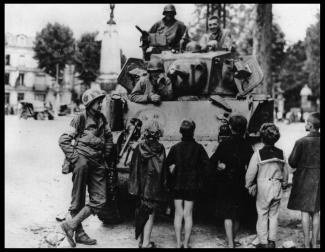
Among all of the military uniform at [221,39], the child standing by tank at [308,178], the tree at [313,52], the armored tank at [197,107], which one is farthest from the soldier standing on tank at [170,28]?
the tree at [313,52]

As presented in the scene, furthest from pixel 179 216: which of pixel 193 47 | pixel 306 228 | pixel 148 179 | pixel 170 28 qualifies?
pixel 170 28

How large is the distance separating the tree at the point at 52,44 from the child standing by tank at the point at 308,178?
39.4 meters

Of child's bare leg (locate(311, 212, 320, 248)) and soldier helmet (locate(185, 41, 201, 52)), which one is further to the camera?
soldier helmet (locate(185, 41, 201, 52))

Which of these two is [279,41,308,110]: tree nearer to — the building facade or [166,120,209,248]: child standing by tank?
the building facade

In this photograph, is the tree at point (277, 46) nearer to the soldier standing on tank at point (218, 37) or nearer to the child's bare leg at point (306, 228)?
the soldier standing on tank at point (218, 37)

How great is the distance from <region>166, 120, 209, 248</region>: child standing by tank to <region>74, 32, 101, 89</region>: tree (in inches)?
1516

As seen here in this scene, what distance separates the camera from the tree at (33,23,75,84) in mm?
43625

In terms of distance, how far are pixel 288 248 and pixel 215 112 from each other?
7.31 feet

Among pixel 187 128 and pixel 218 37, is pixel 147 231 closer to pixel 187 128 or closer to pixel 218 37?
pixel 187 128

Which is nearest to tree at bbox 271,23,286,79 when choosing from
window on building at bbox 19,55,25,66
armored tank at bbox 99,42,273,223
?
window on building at bbox 19,55,25,66

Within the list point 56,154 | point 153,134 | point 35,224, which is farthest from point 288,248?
point 56,154

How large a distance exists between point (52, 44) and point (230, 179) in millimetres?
40315

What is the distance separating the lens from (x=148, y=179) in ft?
18.0

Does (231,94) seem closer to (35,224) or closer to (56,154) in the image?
(35,224)
